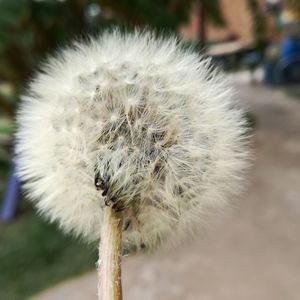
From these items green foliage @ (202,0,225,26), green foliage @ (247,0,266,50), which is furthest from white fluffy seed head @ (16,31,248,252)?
green foliage @ (202,0,225,26)

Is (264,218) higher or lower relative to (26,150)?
lower

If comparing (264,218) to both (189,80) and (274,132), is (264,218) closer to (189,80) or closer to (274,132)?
(274,132)

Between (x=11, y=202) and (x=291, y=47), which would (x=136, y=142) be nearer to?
(x=11, y=202)

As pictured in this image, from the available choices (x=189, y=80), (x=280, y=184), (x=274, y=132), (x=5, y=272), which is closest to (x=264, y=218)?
(x=280, y=184)

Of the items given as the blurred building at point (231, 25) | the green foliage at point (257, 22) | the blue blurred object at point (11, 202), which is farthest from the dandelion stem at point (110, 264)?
the blurred building at point (231, 25)

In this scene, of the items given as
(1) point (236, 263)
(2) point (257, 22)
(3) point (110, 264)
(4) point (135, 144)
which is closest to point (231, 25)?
(2) point (257, 22)

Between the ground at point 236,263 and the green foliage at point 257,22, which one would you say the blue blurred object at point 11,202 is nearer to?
the ground at point 236,263
